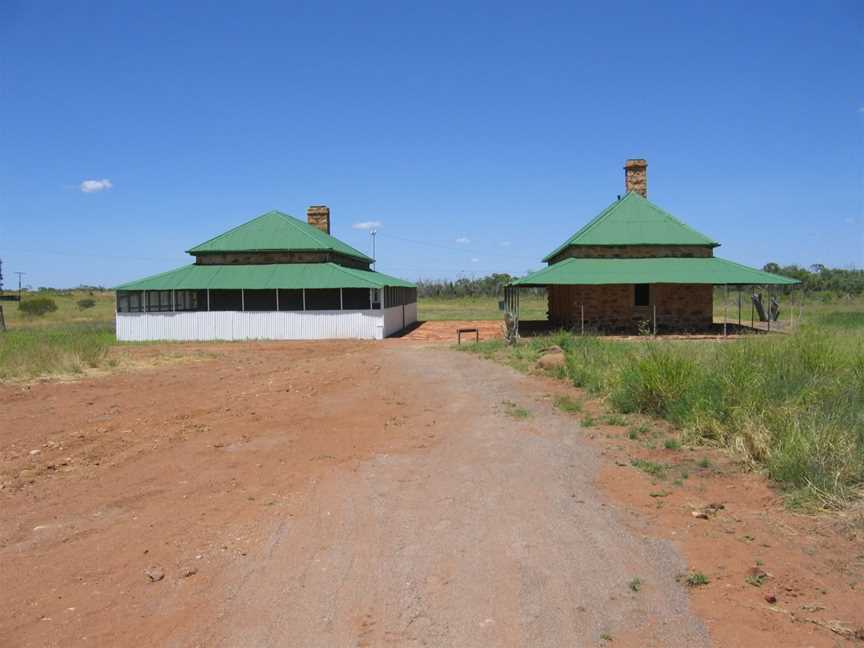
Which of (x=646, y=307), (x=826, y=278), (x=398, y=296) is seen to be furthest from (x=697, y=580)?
(x=826, y=278)

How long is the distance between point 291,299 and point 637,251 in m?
14.7

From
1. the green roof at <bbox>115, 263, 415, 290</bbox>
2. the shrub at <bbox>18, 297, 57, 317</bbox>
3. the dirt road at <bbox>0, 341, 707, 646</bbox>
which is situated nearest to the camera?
the dirt road at <bbox>0, 341, 707, 646</bbox>

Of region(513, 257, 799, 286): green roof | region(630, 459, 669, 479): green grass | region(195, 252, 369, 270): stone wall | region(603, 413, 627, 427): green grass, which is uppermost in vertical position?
region(195, 252, 369, 270): stone wall

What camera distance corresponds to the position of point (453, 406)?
11.9 m

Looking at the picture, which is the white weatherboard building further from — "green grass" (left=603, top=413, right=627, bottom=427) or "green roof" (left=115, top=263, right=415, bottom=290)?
"green grass" (left=603, top=413, right=627, bottom=427)

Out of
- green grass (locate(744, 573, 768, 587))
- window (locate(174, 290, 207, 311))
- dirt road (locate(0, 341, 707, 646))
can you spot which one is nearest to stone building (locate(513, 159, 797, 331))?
window (locate(174, 290, 207, 311))

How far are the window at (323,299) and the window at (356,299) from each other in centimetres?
32

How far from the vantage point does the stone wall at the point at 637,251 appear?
2795 centimetres

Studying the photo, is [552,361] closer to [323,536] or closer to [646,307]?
[323,536]

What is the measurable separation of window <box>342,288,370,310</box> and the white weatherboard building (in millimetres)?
42

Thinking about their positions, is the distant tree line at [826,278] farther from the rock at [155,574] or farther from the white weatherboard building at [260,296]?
the rock at [155,574]

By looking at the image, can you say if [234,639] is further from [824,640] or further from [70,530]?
[824,640]

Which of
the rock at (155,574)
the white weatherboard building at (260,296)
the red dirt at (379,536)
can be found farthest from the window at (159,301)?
the rock at (155,574)

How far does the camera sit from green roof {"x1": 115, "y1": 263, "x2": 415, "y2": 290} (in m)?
29.2
